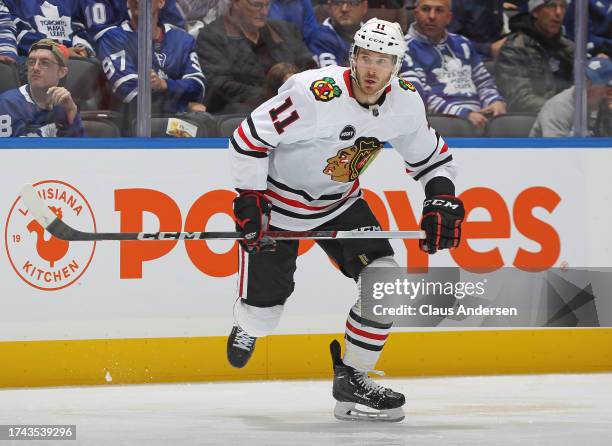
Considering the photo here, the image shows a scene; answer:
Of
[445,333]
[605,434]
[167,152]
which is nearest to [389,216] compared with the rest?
[445,333]

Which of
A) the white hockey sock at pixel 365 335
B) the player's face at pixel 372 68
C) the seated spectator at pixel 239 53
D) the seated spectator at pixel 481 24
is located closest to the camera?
the player's face at pixel 372 68

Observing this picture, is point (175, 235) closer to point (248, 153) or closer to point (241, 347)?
point (248, 153)

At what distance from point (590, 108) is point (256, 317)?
1868 mm

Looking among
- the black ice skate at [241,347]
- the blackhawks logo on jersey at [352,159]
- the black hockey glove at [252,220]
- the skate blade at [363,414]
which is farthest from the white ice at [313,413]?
the blackhawks logo on jersey at [352,159]

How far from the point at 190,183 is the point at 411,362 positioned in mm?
1128

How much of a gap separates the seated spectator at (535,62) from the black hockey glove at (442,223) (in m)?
1.34

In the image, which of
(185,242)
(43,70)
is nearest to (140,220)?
(185,242)

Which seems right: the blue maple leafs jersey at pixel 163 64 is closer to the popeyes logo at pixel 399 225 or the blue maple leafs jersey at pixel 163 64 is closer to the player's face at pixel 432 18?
the popeyes logo at pixel 399 225

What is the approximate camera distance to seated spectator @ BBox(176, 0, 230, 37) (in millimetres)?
4941

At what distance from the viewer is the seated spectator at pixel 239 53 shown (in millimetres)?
4961

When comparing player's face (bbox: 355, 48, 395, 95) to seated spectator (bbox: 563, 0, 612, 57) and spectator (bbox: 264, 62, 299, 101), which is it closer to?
spectator (bbox: 264, 62, 299, 101)

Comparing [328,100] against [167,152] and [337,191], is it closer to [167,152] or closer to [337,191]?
[337,191]

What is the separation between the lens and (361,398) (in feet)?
13.4

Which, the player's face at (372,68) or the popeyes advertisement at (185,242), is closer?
the player's face at (372,68)
